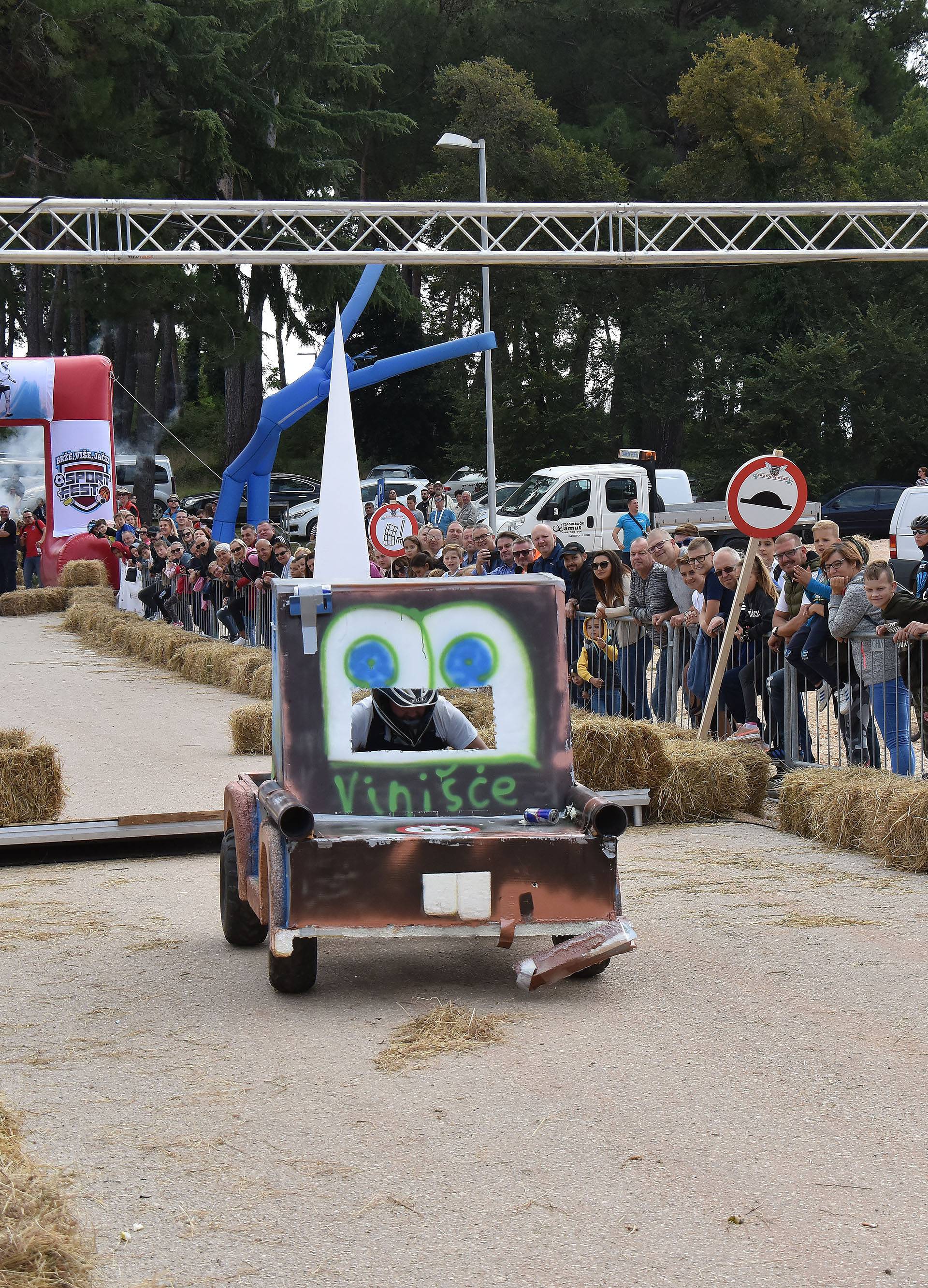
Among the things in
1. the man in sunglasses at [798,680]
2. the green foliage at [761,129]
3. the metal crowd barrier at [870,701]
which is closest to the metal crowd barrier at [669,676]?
the man in sunglasses at [798,680]

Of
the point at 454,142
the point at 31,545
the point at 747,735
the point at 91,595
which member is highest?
the point at 454,142

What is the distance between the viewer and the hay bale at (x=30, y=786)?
1000 cm

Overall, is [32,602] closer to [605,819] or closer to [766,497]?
[766,497]

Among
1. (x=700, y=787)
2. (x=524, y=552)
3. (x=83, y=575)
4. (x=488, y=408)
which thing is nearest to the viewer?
(x=700, y=787)

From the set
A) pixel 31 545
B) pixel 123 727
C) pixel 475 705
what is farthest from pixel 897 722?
pixel 31 545

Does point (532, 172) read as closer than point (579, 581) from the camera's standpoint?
No

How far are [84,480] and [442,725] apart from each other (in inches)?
1041

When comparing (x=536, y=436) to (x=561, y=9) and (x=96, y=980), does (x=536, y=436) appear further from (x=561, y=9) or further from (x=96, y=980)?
(x=96, y=980)

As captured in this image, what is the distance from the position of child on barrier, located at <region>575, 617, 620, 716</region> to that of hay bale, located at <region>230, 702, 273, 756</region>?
263 cm

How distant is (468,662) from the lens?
6.94 metres

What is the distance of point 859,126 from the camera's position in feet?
162

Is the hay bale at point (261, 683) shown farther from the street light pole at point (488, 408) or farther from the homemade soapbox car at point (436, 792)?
the street light pole at point (488, 408)

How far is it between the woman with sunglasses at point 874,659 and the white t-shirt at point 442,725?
3.53 meters

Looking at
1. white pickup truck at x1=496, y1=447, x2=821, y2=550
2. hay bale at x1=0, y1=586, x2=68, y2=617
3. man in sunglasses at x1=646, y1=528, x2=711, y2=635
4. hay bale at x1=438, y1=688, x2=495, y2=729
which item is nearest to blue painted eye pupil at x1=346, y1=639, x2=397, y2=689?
hay bale at x1=438, y1=688, x2=495, y2=729
